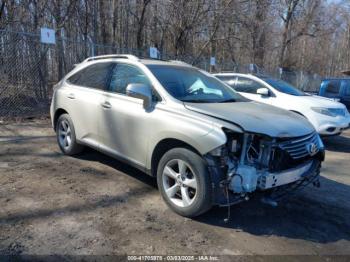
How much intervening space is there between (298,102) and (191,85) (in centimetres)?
462

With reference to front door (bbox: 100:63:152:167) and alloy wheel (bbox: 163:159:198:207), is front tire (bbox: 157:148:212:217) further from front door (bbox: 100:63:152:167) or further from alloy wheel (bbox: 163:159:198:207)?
front door (bbox: 100:63:152:167)

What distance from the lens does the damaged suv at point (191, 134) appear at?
3434mm

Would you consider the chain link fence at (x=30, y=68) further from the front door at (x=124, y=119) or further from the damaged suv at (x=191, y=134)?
the front door at (x=124, y=119)

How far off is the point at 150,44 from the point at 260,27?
9288mm

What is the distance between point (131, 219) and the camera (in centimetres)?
374

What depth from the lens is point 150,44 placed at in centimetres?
1834

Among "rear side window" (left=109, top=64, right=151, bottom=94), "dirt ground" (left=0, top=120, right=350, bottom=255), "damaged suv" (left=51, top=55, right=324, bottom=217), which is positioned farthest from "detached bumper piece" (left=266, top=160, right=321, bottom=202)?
"rear side window" (left=109, top=64, right=151, bottom=94)

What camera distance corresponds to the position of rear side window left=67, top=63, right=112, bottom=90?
510cm

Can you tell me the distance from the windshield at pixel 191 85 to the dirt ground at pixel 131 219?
4.64 ft

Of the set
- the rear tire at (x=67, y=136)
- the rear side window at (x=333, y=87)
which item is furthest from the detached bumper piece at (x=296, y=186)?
the rear side window at (x=333, y=87)

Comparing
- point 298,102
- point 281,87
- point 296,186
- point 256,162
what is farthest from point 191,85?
point 281,87

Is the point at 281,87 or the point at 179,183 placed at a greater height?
the point at 281,87

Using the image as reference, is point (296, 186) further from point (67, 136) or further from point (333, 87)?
point (333, 87)

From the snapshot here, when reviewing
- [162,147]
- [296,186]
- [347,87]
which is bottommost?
[296,186]
